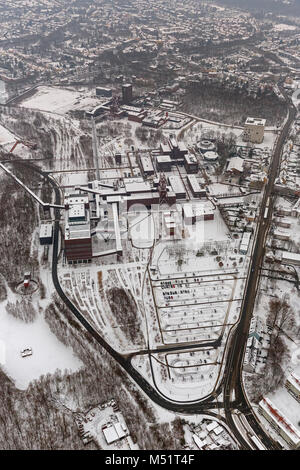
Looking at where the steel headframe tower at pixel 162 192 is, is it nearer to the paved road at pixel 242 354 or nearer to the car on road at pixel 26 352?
the paved road at pixel 242 354

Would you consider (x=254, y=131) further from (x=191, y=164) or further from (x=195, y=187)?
(x=195, y=187)

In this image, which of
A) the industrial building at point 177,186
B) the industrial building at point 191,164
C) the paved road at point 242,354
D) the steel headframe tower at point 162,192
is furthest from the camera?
the industrial building at point 191,164

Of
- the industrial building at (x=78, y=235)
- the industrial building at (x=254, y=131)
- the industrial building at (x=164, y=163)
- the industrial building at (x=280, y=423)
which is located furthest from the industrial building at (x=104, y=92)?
the industrial building at (x=280, y=423)

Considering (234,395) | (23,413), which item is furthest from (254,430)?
(23,413)

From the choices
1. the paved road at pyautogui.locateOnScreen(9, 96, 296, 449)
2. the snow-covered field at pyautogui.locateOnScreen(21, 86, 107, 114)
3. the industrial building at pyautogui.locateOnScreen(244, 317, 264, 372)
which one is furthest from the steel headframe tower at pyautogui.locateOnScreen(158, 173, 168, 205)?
the snow-covered field at pyautogui.locateOnScreen(21, 86, 107, 114)

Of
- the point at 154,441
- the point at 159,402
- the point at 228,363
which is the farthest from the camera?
the point at 228,363

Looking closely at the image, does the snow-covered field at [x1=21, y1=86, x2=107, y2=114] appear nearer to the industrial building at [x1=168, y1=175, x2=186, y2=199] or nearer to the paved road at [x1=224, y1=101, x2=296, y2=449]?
the industrial building at [x1=168, y1=175, x2=186, y2=199]

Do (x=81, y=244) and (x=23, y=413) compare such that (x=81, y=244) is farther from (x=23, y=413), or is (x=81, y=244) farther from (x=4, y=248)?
(x=23, y=413)

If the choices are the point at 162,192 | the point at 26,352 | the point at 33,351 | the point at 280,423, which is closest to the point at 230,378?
the point at 280,423
